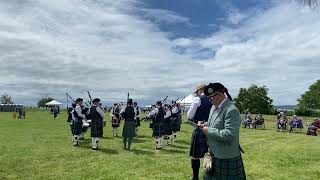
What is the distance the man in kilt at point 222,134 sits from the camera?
6137 mm

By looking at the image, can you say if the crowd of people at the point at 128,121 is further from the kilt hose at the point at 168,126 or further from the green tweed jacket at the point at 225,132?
the green tweed jacket at the point at 225,132

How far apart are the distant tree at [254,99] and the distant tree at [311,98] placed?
18026 mm

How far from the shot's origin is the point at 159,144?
19.1m

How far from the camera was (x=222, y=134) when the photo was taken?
6066 mm

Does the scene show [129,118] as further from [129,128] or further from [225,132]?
[225,132]

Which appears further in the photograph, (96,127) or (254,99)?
(254,99)

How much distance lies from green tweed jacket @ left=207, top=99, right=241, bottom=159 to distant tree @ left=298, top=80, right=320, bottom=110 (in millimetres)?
97499

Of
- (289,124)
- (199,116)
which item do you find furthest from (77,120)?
(289,124)

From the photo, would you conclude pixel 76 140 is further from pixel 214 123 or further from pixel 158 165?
pixel 214 123

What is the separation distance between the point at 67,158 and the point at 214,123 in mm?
10327

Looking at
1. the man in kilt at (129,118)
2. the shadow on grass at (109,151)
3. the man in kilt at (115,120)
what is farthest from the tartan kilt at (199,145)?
the man in kilt at (115,120)

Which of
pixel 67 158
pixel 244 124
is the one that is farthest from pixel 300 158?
pixel 244 124

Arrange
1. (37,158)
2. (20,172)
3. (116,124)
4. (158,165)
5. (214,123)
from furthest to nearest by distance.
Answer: (116,124)
(37,158)
(158,165)
(20,172)
(214,123)

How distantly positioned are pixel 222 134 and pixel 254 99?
263 ft
